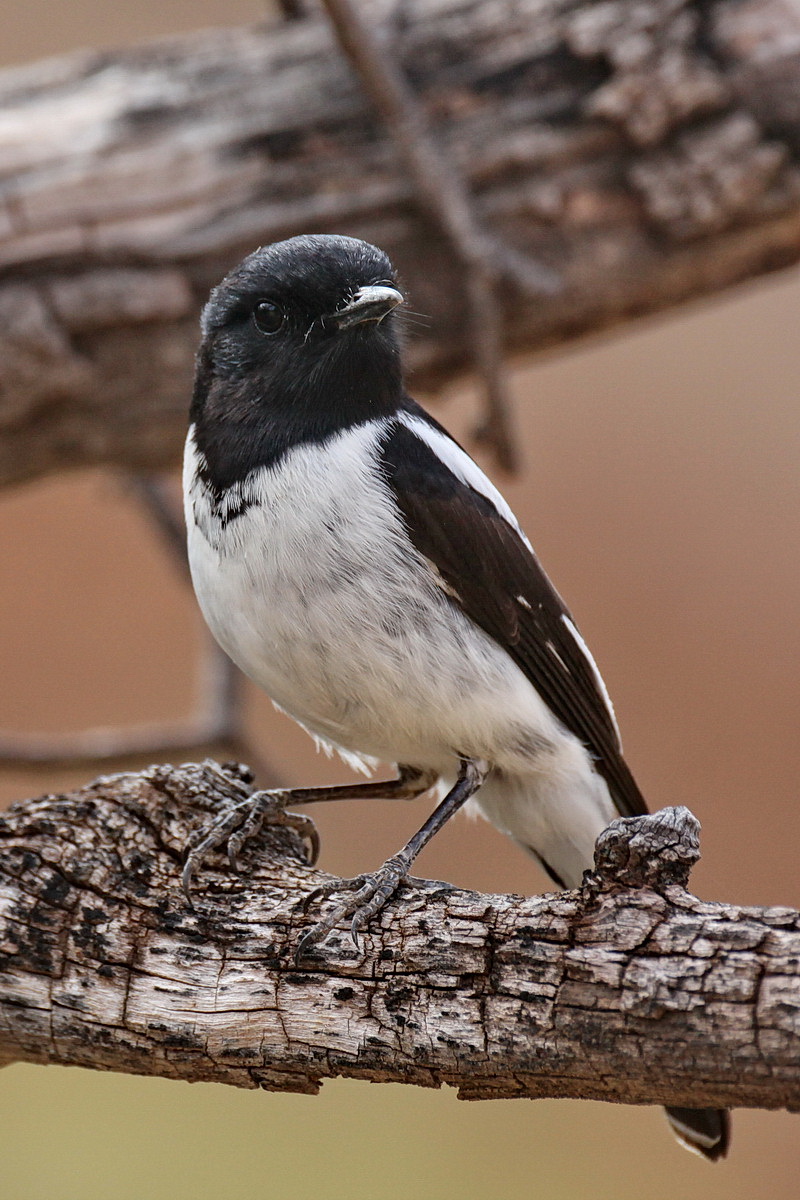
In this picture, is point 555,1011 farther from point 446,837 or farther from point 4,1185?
point 446,837

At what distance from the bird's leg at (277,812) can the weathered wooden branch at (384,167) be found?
1603 mm

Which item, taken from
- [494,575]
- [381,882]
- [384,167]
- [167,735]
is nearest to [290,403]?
[494,575]

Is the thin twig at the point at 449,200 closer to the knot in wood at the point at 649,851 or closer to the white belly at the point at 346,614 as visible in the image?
the white belly at the point at 346,614

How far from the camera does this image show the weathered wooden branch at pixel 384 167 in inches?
156

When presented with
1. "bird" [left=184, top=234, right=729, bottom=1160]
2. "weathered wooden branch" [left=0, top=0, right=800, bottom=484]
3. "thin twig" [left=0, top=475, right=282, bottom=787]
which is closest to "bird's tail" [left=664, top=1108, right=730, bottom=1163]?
"bird" [left=184, top=234, right=729, bottom=1160]

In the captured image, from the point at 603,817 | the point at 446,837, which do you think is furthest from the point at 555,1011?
the point at 446,837

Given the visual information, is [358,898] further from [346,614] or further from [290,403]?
[290,403]

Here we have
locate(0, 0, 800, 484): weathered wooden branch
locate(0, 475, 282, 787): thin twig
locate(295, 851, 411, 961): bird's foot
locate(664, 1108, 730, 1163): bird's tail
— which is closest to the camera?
locate(295, 851, 411, 961): bird's foot

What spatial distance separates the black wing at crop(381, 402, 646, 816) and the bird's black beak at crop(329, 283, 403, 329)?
257 millimetres

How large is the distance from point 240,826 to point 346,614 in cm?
53

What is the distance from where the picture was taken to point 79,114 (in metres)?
4.14

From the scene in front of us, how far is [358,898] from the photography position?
2.50 meters

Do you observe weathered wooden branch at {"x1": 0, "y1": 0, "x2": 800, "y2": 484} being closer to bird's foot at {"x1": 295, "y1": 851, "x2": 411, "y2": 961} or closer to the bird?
the bird

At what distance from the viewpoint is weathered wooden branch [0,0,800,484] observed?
396 centimetres
